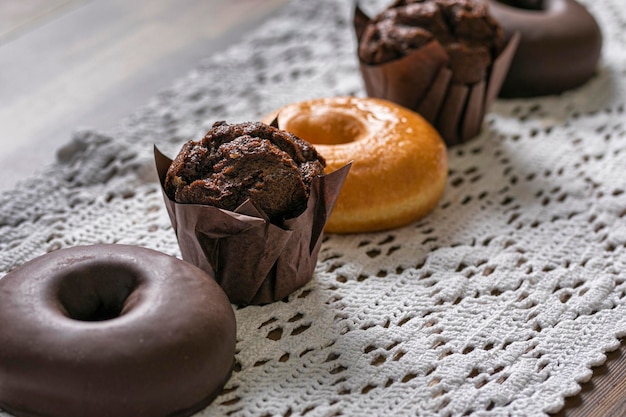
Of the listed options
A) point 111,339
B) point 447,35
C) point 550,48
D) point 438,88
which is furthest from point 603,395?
point 550,48

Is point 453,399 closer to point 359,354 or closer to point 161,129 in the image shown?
point 359,354

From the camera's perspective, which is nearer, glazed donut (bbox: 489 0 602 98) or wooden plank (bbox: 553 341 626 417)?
wooden plank (bbox: 553 341 626 417)

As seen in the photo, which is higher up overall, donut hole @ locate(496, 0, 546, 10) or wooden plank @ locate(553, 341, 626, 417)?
donut hole @ locate(496, 0, 546, 10)

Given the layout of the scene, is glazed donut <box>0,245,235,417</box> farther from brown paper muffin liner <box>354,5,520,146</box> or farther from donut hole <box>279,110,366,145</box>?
brown paper muffin liner <box>354,5,520,146</box>

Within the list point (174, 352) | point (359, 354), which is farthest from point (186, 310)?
point (359, 354)

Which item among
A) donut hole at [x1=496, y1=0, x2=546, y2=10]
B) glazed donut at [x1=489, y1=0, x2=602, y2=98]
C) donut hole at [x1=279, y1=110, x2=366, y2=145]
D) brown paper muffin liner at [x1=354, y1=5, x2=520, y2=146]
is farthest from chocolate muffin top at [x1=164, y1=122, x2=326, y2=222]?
donut hole at [x1=496, y1=0, x2=546, y2=10]

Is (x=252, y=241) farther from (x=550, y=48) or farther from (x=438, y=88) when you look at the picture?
(x=550, y=48)

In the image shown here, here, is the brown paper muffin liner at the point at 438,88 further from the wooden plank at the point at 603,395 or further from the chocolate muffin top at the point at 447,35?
the wooden plank at the point at 603,395
